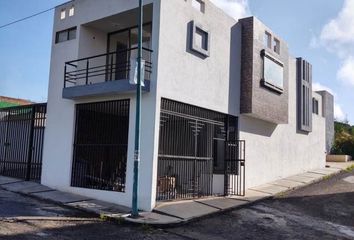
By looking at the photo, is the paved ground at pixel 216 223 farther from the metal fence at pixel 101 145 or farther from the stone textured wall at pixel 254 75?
the stone textured wall at pixel 254 75

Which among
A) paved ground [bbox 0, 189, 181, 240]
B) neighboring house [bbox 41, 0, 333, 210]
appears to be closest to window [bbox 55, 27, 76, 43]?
neighboring house [bbox 41, 0, 333, 210]

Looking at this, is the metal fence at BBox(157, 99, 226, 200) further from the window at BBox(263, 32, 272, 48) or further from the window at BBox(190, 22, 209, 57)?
the window at BBox(263, 32, 272, 48)

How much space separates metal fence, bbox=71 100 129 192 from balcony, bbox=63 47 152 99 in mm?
654

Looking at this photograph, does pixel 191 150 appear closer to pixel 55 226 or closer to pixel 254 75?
pixel 254 75

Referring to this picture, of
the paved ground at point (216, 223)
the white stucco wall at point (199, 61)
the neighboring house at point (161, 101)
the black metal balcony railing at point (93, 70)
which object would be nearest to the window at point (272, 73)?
the neighboring house at point (161, 101)

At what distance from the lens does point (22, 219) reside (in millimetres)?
A: 9867

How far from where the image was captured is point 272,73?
18047 mm

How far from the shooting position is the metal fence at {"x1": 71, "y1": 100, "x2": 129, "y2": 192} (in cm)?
1333

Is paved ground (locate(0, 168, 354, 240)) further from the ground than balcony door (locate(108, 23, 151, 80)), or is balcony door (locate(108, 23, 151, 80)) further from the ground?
balcony door (locate(108, 23, 151, 80))

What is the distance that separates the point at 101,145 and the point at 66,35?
476 centimetres

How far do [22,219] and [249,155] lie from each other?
10032mm

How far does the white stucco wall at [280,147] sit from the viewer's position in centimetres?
1745

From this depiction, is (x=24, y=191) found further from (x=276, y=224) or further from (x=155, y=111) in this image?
(x=276, y=224)

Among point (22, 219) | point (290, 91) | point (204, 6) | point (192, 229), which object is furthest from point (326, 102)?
point (22, 219)
